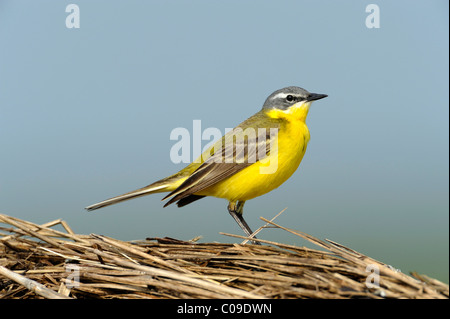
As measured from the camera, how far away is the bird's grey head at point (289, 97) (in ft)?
18.0

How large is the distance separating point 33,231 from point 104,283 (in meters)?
0.74

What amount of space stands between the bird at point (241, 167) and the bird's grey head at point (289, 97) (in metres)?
0.03

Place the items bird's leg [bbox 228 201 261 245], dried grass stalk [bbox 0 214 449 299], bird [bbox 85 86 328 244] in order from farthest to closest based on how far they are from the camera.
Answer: bird's leg [bbox 228 201 261 245]
bird [bbox 85 86 328 244]
dried grass stalk [bbox 0 214 449 299]

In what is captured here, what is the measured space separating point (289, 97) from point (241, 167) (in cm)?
121

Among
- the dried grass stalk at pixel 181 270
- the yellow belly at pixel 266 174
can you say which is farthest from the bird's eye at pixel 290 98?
the dried grass stalk at pixel 181 270

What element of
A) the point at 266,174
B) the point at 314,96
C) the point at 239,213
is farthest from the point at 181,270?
the point at 314,96

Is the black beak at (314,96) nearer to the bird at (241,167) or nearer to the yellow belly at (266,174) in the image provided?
the bird at (241,167)

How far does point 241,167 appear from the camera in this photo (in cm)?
484

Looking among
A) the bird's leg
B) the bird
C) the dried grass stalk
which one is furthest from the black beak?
the dried grass stalk

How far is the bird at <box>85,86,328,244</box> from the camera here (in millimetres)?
4781

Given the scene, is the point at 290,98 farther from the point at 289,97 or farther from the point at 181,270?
the point at 181,270

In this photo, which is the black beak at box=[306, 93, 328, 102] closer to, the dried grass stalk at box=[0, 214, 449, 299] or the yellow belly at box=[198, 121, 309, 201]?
the yellow belly at box=[198, 121, 309, 201]
